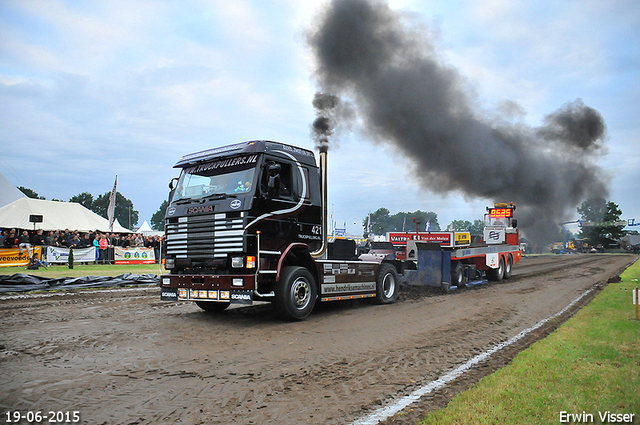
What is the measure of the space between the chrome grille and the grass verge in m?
4.58

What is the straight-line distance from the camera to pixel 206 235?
26.8 ft

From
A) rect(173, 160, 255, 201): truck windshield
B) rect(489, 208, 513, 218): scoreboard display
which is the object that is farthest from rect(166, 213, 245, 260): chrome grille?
rect(489, 208, 513, 218): scoreboard display

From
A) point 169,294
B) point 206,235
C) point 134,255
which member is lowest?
point 169,294

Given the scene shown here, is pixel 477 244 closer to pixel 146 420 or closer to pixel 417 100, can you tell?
pixel 417 100

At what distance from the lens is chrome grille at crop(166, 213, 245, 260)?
25.6ft

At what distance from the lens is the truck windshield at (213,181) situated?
26.7 ft

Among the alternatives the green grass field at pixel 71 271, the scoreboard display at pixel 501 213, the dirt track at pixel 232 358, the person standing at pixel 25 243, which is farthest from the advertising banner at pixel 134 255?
the scoreboard display at pixel 501 213

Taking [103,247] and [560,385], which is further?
[103,247]

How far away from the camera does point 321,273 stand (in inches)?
359

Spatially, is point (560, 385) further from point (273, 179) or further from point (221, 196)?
point (221, 196)

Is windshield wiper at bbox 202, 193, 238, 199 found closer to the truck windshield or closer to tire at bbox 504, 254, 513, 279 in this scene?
the truck windshield

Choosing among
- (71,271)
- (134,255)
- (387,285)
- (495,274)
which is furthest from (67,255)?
→ (495,274)

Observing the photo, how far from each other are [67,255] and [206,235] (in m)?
17.6

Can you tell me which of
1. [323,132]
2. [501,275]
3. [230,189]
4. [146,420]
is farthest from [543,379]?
[501,275]
